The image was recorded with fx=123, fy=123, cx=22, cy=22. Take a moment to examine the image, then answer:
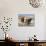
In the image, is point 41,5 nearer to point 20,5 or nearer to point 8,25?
point 20,5

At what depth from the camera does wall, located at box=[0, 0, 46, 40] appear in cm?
427

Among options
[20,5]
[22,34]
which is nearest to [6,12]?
[20,5]

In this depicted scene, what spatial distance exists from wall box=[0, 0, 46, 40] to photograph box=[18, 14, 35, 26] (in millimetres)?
107

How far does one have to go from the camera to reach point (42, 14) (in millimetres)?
4320

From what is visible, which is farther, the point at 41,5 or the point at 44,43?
the point at 41,5

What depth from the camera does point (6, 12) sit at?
14.4 feet

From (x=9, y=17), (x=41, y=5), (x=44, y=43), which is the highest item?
(x=41, y=5)

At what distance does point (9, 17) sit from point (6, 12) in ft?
0.69

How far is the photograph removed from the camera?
4.34m

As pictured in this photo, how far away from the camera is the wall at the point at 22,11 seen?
14.0 ft

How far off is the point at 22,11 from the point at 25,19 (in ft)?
1.00

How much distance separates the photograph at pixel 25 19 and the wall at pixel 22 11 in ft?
0.35

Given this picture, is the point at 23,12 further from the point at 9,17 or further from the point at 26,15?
the point at 9,17

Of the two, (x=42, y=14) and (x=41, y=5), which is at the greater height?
(x=41, y=5)
